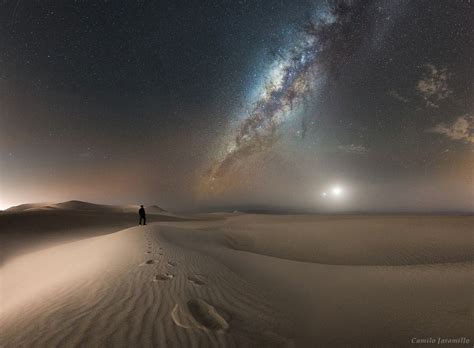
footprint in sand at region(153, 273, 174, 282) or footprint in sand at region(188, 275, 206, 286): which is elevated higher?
footprint in sand at region(153, 273, 174, 282)

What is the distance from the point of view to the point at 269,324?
455cm

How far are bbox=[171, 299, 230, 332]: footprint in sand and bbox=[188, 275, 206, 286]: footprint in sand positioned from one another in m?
1.30

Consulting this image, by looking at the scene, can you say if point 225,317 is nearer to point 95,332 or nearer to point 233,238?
point 95,332

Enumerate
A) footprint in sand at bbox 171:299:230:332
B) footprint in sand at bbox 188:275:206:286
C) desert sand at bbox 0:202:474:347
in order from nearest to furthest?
desert sand at bbox 0:202:474:347 → footprint in sand at bbox 171:299:230:332 → footprint in sand at bbox 188:275:206:286

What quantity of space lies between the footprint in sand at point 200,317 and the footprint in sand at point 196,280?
51.0 inches

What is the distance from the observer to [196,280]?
668 cm

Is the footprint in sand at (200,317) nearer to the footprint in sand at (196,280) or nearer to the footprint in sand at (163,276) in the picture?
the footprint in sand at (196,280)

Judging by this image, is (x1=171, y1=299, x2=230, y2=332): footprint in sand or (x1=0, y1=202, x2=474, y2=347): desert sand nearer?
(x1=0, y1=202, x2=474, y2=347): desert sand

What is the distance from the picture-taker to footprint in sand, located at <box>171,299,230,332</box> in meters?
4.21

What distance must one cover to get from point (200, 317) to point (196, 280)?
7.13 ft

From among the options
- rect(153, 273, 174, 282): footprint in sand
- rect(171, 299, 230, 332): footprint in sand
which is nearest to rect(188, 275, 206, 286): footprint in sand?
rect(153, 273, 174, 282): footprint in sand

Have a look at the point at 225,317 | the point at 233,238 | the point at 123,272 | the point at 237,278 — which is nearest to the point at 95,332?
the point at 225,317

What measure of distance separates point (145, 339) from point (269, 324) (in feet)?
7.31

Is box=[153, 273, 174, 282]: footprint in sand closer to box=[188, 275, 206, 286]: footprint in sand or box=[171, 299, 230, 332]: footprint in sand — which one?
box=[188, 275, 206, 286]: footprint in sand
